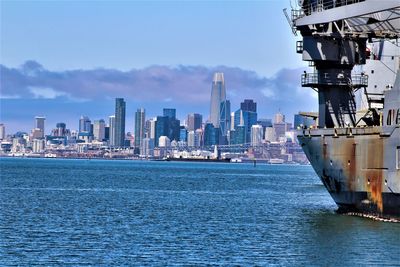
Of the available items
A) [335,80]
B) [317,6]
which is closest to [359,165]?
[335,80]

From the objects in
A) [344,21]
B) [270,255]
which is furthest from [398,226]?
[344,21]

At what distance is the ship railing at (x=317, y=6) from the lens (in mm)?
63891

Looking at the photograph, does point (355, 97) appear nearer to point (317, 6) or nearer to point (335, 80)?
point (335, 80)

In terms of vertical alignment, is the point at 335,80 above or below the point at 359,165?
above

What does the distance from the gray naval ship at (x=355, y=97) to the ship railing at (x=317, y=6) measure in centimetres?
3

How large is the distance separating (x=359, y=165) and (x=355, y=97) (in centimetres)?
975

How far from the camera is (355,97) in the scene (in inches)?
2699

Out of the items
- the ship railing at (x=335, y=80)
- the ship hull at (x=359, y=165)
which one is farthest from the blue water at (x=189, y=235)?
the ship railing at (x=335, y=80)

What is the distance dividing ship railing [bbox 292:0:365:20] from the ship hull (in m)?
8.69

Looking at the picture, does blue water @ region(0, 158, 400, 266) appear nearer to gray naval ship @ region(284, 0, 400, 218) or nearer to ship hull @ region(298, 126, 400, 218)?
ship hull @ region(298, 126, 400, 218)

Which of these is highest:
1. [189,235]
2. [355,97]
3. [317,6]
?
[317,6]

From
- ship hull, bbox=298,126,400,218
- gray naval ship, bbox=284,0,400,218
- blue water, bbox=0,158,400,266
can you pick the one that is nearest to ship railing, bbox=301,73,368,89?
gray naval ship, bbox=284,0,400,218

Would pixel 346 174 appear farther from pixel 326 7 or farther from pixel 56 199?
pixel 56 199

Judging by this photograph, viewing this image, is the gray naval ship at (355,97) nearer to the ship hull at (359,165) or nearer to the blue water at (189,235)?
the ship hull at (359,165)
